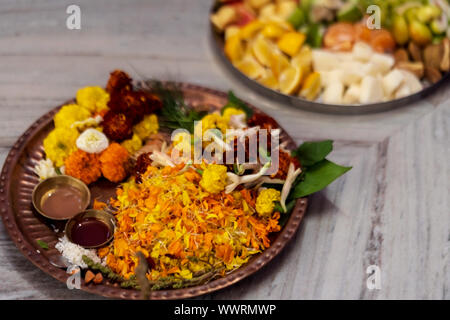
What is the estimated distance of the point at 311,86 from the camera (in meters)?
2.43

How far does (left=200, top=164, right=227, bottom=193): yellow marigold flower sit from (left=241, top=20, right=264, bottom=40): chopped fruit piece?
3.39 ft

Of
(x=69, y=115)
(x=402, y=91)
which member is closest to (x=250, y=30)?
(x=402, y=91)

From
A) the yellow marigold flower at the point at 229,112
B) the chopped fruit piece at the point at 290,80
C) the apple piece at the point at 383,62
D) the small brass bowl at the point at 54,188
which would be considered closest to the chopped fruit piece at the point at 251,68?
the chopped fruit piece at the point at 290,80

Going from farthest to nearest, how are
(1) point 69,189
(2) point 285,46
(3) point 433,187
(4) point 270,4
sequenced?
(4) point 270,4 → (2) point 285,46 → (3) point 433,187 → (1) point 69,189

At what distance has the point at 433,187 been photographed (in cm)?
216

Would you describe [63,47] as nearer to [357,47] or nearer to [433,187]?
[357,47]

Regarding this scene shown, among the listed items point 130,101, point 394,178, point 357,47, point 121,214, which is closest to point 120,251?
point 121,214

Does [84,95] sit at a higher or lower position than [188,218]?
higher

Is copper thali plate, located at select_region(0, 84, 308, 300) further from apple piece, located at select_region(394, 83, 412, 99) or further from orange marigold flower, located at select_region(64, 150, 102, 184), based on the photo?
apple piece, located at select_region(394, 83, 412, 99)

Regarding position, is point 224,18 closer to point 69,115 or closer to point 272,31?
point 272,31

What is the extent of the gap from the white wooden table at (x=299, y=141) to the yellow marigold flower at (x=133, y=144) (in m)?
0.53

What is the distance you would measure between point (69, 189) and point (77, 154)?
0.13 meters

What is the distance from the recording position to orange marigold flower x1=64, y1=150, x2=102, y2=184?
6.55 ft

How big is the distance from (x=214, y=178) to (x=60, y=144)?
663 millimetres
